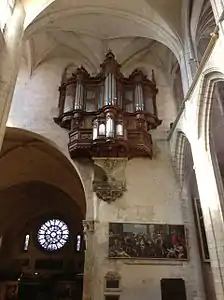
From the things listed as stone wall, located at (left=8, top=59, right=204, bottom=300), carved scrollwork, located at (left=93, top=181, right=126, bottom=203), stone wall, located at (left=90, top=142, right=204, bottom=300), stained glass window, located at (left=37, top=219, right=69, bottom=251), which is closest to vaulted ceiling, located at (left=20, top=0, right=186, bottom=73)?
stone wall, located at (left=8, top=59, right=204, bottom=300)

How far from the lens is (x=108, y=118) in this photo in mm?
10164

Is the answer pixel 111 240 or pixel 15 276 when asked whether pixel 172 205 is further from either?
pixel 15 276

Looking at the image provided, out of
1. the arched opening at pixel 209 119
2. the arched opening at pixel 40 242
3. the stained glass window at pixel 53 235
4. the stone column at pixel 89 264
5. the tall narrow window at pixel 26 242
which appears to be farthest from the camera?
the stained glass window at pixel 53 235

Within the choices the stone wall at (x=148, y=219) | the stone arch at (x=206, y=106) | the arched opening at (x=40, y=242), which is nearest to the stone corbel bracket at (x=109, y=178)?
the stone wall at (x=148, y=219)

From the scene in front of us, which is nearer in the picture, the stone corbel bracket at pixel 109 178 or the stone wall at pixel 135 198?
the stone wall at pixel 135 198

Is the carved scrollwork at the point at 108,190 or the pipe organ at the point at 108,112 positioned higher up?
the pipe organ at the point at 108,112

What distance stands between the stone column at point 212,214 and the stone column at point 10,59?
4.82m

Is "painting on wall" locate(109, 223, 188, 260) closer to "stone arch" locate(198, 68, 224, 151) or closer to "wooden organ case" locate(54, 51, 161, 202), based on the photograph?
"wooden organ case" locate(54, 51, 161, 202)

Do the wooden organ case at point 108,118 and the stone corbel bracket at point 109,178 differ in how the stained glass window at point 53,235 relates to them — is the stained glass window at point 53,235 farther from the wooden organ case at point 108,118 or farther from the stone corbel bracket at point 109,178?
the stone corbel bracket at point 109,178

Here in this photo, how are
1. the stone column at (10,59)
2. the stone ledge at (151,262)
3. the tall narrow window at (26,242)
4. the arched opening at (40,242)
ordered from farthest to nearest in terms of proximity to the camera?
1. the tall narrow window at (26,242)
2. the arched opening at (40,242)
3. the stone ledge at (151,262)
4. the stone column at (10,59)

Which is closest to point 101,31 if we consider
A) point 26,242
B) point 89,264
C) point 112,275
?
point 89,264

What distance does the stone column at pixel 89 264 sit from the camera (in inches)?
340

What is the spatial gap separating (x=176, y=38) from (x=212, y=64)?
3.23 meters

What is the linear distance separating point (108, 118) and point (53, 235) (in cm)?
1124
